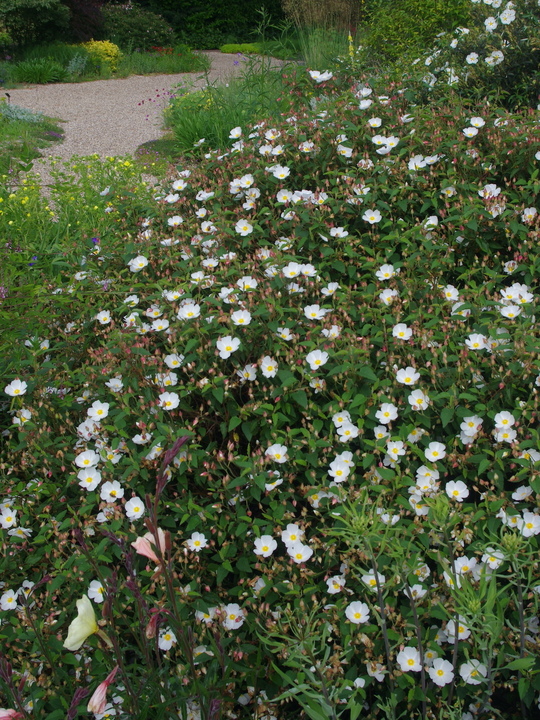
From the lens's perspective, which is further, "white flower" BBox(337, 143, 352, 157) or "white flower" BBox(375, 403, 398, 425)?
"white flower" BBox(337, 143, 352, 157)

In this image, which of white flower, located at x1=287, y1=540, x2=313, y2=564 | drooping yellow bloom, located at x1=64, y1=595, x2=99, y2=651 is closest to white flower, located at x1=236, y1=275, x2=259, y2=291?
white flower, located at x1=287, y1=540, x2=313, y2=564

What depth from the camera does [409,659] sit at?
5.19 ft

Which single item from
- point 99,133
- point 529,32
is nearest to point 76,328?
point 529,32

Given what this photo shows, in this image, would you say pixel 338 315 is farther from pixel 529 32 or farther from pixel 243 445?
pixel 529 32

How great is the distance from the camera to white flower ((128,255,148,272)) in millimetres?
2973

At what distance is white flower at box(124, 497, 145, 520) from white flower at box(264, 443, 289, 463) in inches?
17.0

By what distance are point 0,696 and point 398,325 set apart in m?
1.73

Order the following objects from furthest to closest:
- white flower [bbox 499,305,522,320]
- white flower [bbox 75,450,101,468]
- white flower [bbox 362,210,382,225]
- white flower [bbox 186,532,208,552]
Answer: white flower [bbox 362,210,382,225] → white flower [bbox 499,305,522,320] → white flower [bbox 75,450,101,468] → white flower [bbox 186,532,208,552]

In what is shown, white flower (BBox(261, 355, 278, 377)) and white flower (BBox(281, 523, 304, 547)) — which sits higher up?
white flower (BBox(261, 355, 278, 377))

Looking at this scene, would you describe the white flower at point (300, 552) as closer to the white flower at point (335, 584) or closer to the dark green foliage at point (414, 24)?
the white flower at point (335, 584)

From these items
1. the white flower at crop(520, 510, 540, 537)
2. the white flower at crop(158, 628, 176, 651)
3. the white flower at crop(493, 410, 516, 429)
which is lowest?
the white flower at crop(158, 628, 176, 651)

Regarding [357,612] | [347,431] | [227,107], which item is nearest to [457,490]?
[347,431]

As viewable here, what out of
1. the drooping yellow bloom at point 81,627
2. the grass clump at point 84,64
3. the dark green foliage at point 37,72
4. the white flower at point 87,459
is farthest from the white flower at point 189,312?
the dark green foliage at point 37,72

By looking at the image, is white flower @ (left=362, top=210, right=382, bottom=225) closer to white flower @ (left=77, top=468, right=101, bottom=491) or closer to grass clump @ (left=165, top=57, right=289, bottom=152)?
white flower @ (left=77, top=468, right=101, bottom=491)
